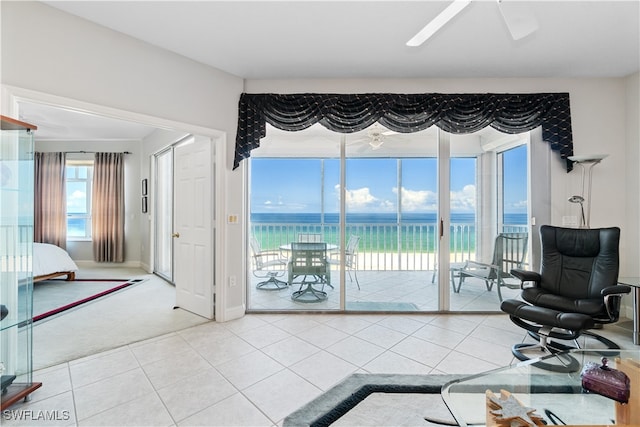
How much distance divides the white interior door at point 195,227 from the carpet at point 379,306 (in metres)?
1.67

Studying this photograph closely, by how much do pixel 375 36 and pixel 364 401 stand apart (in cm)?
285

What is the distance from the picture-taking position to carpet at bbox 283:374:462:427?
1608 mm

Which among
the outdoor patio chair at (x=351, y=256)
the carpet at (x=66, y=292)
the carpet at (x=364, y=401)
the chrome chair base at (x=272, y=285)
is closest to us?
the carpet at (x=364, y=401)

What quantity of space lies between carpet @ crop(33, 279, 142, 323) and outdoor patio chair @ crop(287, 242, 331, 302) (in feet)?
9.06

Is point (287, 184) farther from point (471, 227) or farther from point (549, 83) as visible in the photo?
point (549, 83)

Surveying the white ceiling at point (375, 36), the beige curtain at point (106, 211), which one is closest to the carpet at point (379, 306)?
the white ceiling at point (375, 36)

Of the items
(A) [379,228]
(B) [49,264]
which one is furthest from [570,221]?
(B) [49,264]

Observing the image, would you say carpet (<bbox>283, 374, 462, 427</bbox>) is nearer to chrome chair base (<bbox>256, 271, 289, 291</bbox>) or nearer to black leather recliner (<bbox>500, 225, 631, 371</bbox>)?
black leather recliner (<bbox>500, 225, 631, 371</bbox>)

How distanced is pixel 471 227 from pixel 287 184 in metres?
2.52

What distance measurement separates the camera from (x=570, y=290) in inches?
103

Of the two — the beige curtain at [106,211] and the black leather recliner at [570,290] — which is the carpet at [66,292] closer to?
the beige curtain at [106,211]

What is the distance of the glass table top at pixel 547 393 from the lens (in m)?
1.30

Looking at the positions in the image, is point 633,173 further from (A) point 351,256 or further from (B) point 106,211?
(B) point 106,211

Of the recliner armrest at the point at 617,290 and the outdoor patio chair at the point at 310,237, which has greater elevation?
the outdoor patio chair at the point at 310,237
